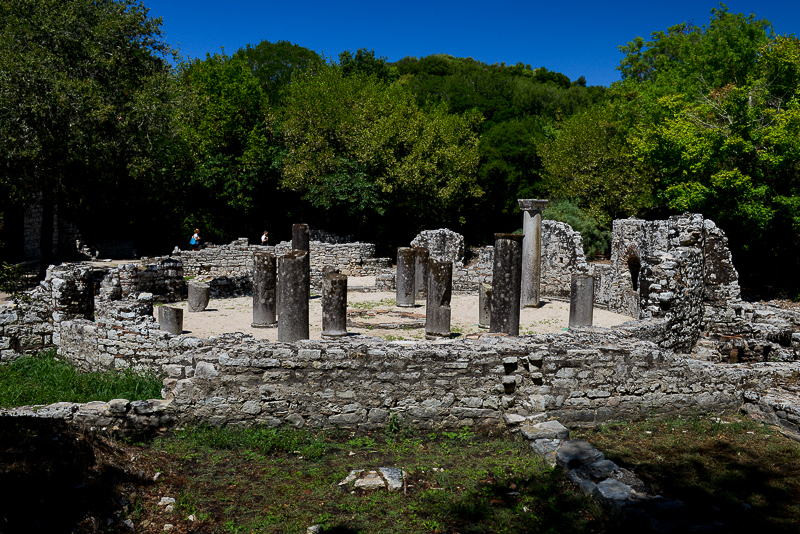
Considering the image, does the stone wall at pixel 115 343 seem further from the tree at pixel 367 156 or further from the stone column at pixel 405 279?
the tree at pixel 367 156

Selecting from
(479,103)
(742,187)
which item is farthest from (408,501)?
(479,103)

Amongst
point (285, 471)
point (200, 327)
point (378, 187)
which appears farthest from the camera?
point (378, 187)

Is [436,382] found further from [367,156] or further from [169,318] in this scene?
[367,156]

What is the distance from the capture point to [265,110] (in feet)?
124

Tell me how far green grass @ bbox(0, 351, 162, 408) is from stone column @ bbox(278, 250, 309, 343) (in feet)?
11.0

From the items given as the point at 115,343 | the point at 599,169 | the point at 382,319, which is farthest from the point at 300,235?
the point at 599,169

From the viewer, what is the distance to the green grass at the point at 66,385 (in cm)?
955

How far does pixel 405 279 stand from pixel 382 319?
9.28 feet

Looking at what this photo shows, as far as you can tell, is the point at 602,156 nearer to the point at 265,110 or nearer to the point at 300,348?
the point at 265,110

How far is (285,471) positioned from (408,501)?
1.69 meters

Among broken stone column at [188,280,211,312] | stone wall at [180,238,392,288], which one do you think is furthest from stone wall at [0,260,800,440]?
stone wall at [180,238,392,288]

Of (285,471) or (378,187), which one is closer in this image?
(285,471)

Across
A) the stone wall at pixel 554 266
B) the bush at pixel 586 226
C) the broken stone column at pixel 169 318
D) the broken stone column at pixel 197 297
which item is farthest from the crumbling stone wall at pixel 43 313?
the bush at pixel 586 226

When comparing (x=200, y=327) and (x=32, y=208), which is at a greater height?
(x=32, y=208)
